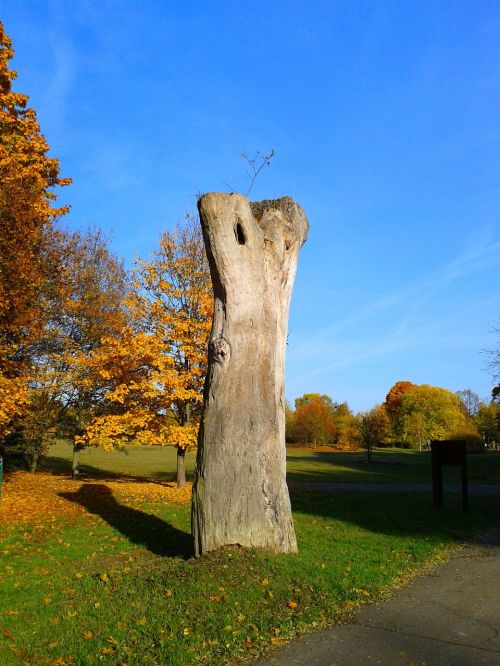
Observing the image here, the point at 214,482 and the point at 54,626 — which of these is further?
the point at 214,482

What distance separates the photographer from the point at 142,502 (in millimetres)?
14305

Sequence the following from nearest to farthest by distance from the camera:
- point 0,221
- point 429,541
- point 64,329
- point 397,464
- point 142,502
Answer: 1. point 429,541
2. point 0,221
3. point 142,502
4. point 64,329
5. point 397,464

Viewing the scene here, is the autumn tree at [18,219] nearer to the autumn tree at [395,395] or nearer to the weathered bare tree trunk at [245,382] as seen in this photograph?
the weathered bare tree trunk at [245,382]

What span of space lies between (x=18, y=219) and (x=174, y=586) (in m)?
9.60

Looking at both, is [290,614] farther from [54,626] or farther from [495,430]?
[495,430]

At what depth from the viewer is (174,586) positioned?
5926 millimetres

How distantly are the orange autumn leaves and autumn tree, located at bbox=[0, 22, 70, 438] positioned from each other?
2.02 meters

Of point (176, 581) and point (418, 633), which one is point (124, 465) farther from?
point (418, 633)

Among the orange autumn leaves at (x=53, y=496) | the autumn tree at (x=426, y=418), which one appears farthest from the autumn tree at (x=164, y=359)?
the autumn tree at (x=426, y=418)

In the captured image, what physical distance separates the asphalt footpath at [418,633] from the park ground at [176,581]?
228 millimetres

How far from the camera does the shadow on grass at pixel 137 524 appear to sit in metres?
8.83

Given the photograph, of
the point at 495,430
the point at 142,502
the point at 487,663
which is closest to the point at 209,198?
the point at 487,663

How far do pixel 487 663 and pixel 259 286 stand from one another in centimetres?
514

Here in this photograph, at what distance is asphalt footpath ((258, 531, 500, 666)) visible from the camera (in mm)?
4312
